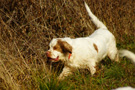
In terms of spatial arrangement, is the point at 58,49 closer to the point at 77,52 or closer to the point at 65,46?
the point at 65,46

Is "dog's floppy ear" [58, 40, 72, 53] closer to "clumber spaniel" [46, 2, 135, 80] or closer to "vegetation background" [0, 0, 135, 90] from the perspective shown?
"clumber spaniel" [46, 2, 135, 80]

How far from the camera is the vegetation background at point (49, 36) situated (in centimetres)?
337

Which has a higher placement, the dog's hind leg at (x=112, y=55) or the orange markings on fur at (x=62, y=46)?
the orange markings on fur at (x=62, y=46)

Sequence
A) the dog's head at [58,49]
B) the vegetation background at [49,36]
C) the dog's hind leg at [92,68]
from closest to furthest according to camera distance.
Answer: the vegetation background at [49,36] < the dog's head at [58,49] < the dog's hind leg at [92,68]

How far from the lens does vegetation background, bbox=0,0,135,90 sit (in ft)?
11.0

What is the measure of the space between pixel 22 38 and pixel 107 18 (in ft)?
8.61

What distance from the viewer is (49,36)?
4.53m

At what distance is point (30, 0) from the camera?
4.50 meters

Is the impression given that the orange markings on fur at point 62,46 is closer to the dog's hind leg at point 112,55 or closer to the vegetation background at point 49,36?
the vegetation background at point 49,36

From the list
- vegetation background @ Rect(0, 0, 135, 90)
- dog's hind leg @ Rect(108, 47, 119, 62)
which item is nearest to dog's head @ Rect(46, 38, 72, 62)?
vegetation background @ Rect(0, 0, 135, 90)

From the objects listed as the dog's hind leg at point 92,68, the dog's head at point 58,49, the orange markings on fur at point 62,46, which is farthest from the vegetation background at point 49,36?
the orange markings on fur at point 62,46

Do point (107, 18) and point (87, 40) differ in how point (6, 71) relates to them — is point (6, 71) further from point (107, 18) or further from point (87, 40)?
point (107, 18)

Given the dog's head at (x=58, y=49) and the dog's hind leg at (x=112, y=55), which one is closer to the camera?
the dog's head at (x=58, y=49)

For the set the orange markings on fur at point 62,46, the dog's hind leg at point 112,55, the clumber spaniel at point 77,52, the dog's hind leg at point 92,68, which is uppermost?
the orange markings on fur at point 62,46
